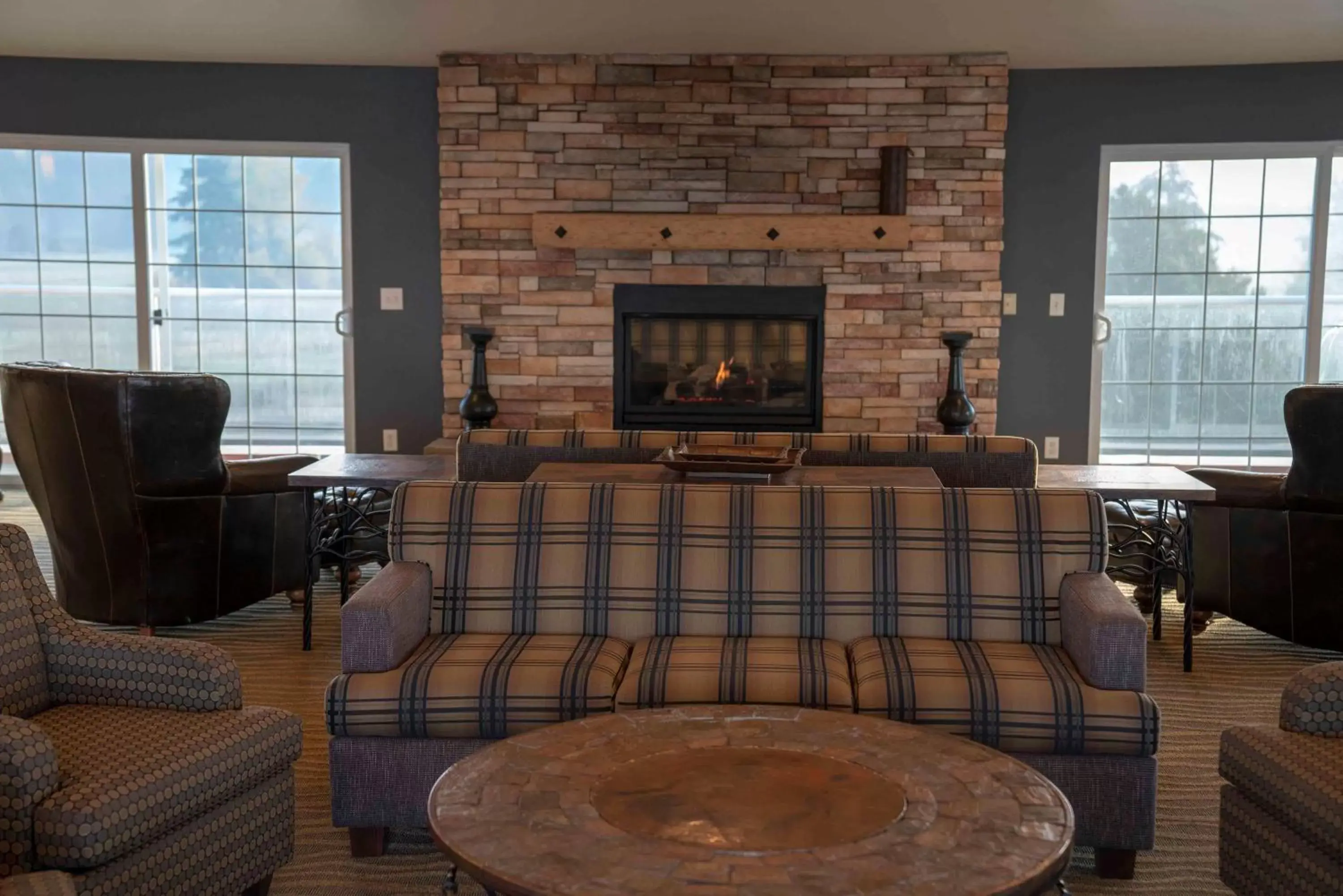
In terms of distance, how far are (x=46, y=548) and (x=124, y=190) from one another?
2243 millimetres

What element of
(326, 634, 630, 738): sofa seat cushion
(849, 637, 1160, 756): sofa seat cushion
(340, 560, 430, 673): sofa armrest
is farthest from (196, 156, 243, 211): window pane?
(849, 637, 1160, 756): sofa seat cushion

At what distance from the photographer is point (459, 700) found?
2.61 metres

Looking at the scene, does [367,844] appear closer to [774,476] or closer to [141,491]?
[774,476]

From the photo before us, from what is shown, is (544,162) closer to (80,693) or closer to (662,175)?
(662,175)

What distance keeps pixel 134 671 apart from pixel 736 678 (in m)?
1.19

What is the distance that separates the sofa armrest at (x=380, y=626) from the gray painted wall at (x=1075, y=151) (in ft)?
15.7

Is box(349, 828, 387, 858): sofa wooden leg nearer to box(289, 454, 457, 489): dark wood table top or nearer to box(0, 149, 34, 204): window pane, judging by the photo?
box(289, 454, 457, 489): dark wood table top

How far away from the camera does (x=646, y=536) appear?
10.1 ft

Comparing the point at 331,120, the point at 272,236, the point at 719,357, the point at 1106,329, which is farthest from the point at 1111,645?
the point at 272,236

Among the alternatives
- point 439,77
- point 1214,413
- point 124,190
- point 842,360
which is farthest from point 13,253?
point 1214,413

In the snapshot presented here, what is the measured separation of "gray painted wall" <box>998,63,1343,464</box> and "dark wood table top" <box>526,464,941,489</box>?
338 cm

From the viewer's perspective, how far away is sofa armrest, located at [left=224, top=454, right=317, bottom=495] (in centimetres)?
443

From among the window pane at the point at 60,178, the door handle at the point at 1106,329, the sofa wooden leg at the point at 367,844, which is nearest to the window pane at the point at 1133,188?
the door handle at the point at 1106,329

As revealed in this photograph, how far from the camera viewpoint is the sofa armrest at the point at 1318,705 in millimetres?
2340
